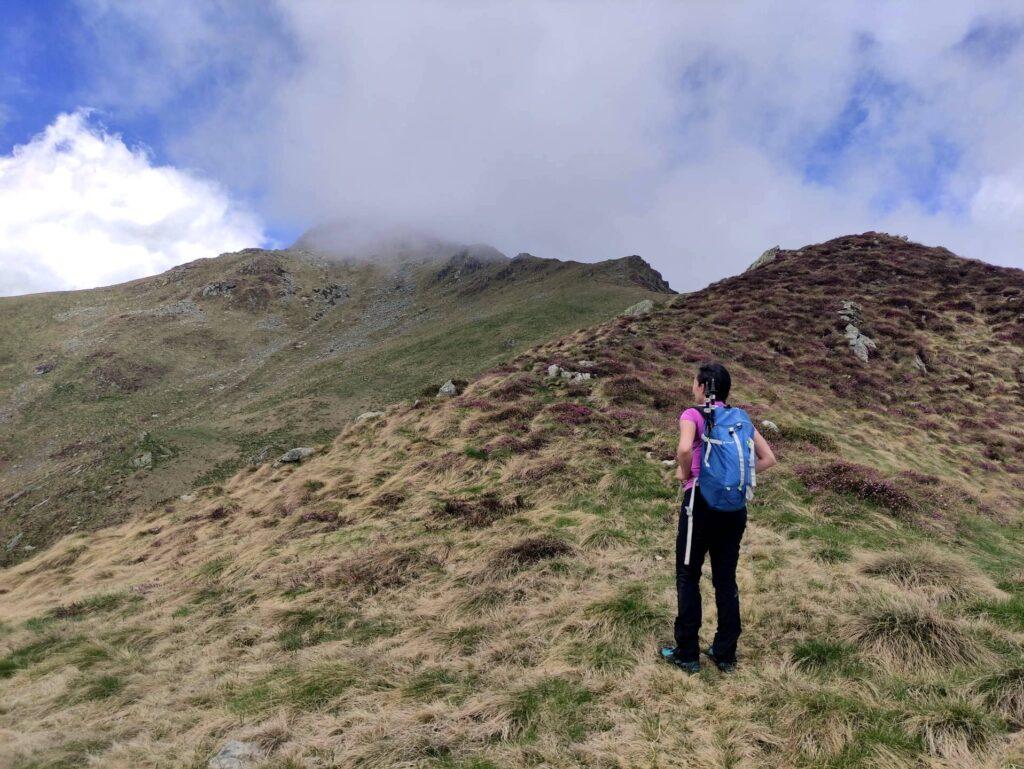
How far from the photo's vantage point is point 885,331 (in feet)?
87.0

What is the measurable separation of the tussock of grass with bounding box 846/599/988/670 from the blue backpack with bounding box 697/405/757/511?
7.34 feet

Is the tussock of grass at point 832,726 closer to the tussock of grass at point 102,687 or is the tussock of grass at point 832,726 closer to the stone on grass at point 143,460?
the tussock of grass at point 102,687

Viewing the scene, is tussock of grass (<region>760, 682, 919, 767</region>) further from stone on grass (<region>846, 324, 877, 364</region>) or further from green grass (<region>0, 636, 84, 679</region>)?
stone on grass (<region>846, 324, 877, 364</region>)

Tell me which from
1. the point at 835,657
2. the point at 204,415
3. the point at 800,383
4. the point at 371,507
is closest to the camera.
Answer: the point at 835,657

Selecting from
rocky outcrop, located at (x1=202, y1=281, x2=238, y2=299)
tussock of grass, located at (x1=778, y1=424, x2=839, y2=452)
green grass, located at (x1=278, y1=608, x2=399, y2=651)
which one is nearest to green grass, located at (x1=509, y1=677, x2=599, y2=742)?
green grass, located at (x1=278, y1=608, x2=399, y2=651)

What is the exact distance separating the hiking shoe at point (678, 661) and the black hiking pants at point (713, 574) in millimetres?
46

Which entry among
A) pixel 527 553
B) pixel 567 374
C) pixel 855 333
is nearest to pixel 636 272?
pixel 855 333

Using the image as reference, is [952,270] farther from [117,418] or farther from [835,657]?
[117,418]

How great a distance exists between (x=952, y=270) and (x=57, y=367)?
8717 centimetres

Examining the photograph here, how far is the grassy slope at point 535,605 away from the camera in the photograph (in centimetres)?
460

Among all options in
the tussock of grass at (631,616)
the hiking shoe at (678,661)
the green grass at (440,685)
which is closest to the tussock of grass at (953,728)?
the hiking shoe at (678,661)

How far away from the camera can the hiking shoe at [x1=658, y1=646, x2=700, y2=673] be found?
5.43 m

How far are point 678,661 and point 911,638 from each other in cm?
248

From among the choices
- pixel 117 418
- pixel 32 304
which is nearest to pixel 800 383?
pixel 117 418
